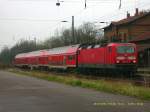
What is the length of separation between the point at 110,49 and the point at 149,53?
2536 cm

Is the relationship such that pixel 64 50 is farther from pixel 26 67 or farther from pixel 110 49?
pixel 26 67

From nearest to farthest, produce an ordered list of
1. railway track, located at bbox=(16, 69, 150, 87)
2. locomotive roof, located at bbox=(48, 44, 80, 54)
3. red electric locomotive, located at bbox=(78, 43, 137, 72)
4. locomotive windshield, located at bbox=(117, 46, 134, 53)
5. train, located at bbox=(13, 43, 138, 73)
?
1. railway track, located at bbox=(16, 69, 150, 87)
2. red electric locomotive, located at bbox=(78, 43, 137, 72)
3. train, located at bbox=(13, 43, 138, 73)
4. locomotive windshield, located at bbox=(117, 46, 134, 53)
5. locomotive roof, located at bbox=(48, 44, 80, 54)

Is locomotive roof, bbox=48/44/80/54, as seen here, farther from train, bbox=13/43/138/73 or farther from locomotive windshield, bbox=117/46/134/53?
locomotive windshield, bbox=117/46/134/53

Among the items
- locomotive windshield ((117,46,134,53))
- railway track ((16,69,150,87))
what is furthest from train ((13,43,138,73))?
railway track ((16,69,150,87))

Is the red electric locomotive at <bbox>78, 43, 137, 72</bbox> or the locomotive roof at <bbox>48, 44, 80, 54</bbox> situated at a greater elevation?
the locomotive roof at <bbox>48, 44, 80, 54</bbox>

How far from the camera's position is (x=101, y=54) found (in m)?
37.9

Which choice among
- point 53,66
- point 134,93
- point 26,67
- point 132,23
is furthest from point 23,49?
point 134,93

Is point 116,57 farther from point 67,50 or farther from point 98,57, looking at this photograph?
point 67,50

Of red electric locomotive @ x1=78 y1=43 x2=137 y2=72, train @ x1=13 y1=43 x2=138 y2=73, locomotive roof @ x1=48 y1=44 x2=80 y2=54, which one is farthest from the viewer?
locomotive roof @ x1=48 y1=44 x2=80 y2=54

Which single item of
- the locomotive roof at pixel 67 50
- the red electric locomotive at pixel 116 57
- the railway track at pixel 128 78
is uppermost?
the locomotive roof at pixel 67 50

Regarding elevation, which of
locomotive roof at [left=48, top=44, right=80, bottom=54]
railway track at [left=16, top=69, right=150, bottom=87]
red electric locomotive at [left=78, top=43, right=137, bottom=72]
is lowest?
railway track at [left=16, top=69, right=150, bottom=87]

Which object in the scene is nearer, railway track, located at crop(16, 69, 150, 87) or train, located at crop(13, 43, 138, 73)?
railway track, located at crop(16, 69, 150, 87)

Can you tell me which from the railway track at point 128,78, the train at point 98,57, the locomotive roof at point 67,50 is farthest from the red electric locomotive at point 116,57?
the locomotive roof at point 67,50

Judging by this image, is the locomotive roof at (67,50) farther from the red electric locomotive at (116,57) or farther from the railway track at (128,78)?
the red electric locomotive at (116,57)
